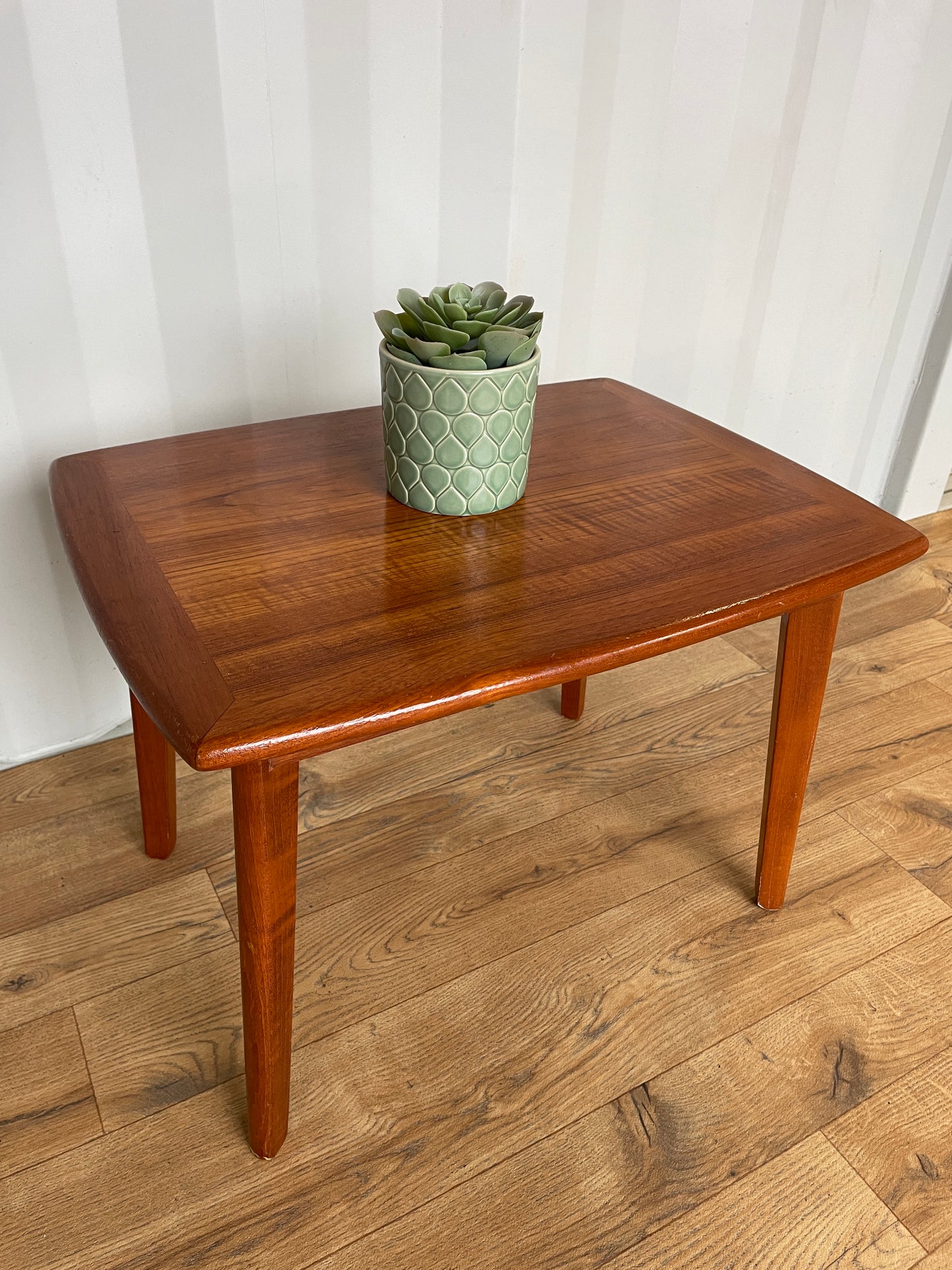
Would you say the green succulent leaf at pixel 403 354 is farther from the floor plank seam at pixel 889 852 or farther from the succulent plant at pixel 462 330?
the floor plank seam at pixel 889 852


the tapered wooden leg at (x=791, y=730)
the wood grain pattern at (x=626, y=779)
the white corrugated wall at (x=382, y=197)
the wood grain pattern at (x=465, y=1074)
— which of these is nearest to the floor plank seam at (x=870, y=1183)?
the wood grain pattern at (x=465, y=1074)

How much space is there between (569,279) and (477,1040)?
1099 mm

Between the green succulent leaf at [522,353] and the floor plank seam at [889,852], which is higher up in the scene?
the green succulent leaf at [522,353]

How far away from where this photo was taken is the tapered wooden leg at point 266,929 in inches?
29.4

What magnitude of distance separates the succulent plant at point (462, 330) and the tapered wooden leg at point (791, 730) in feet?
1.27

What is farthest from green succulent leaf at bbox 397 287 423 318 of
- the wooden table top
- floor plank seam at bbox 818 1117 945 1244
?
floor plank seam at bbox 818 1117 945 1244

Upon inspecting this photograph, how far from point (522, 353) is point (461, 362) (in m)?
0.06

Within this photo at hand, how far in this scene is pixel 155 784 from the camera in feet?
3.86

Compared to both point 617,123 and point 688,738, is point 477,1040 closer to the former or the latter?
point 688,738

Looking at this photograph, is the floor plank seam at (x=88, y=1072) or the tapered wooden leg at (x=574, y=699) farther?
the tapered wooden leg at (x=574, y=699)

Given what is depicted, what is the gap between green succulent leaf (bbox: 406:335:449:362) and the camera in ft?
2.89

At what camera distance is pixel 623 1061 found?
1.04 metres

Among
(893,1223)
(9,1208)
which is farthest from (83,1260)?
(893,1223)

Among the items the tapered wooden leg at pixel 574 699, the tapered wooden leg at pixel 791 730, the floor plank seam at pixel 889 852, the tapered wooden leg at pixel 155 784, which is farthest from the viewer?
the tapered wooden leg at pixel 574 699
